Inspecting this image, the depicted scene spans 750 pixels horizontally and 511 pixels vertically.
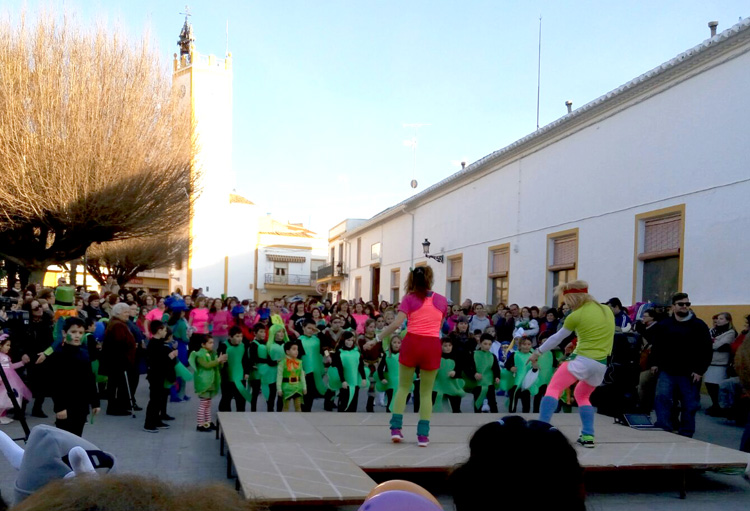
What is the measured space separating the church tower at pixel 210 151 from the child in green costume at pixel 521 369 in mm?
28904

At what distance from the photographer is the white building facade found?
12.1 m

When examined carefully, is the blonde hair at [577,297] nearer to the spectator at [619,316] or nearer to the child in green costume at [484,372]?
the child in green costume at [484,372]

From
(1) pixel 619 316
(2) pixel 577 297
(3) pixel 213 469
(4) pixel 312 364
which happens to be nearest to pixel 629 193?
(1) pixel 619 316

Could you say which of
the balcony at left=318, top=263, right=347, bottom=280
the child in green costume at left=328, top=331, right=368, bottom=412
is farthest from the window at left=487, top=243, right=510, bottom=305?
the balcony at left=318, top=263, right=347, bottom=280

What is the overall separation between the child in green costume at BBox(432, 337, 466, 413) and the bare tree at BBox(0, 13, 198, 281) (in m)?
11.7

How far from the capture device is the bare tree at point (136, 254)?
3631 centimetres

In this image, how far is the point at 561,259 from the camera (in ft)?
58.7

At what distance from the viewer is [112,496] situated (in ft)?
3.36

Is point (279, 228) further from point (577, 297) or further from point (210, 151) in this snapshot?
point (577, 297)

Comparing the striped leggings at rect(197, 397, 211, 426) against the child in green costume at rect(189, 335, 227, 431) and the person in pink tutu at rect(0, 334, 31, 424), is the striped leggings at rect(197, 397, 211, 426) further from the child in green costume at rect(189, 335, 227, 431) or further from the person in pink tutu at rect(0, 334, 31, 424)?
the person in pink tutu at rect(0, 334, 31, 424)

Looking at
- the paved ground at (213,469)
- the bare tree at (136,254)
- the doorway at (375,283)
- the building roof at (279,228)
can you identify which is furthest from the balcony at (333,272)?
the paved ground at (213,469)

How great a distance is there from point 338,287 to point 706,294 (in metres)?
32.5

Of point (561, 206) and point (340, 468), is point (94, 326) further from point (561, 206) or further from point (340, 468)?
point (561, 206)

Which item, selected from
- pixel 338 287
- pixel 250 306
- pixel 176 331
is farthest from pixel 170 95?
pixel 338 287
